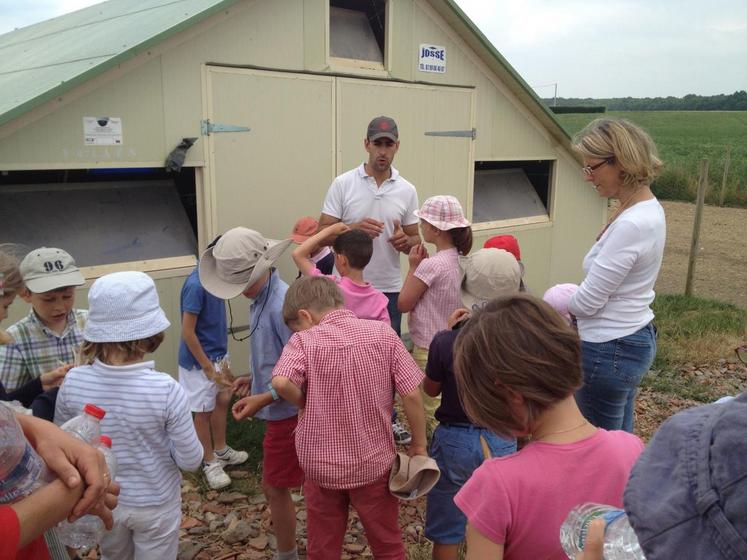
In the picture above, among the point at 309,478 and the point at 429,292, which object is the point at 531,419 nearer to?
the point at 309,478

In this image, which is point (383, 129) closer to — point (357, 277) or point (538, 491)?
point (357, 277)

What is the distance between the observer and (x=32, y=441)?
1394 mm

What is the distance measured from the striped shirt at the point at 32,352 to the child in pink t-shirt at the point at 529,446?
79.6 inches

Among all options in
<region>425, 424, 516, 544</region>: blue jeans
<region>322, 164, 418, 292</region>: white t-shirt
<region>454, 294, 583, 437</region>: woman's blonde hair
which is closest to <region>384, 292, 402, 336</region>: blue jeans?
<region>322, 164, 418, 292</region>: white t-shirt

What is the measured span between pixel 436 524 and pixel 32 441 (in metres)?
1.68

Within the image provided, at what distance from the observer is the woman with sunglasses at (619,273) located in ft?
8.91

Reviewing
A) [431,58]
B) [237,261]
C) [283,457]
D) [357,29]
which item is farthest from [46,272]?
[431,58]

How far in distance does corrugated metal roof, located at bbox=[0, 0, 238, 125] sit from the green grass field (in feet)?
9.62

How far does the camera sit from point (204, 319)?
3566mm

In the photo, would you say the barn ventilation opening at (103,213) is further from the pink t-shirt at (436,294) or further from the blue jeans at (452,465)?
the blue jeans at (452,465)

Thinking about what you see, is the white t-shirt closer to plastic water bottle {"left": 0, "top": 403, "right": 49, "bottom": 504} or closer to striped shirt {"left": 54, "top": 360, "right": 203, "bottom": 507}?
striped shirt {"left": 54, "top": 360, "right": 203, "bottom": 507}

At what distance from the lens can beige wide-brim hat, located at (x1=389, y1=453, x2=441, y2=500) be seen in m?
2.26

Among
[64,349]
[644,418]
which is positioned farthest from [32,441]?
[644,418]

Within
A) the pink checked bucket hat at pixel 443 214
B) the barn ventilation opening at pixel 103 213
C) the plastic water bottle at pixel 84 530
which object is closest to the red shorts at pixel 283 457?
the plastic water bottle at pixel 84 530
